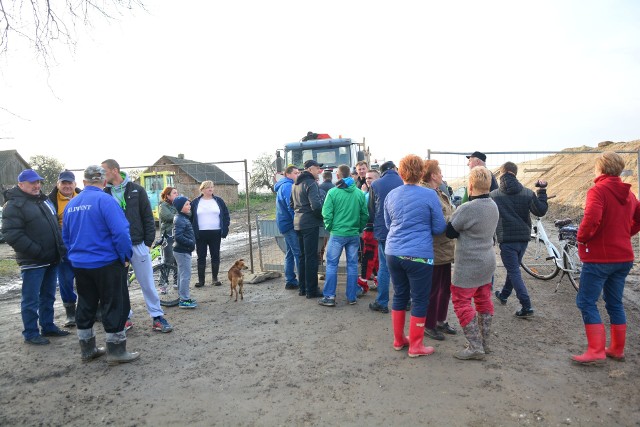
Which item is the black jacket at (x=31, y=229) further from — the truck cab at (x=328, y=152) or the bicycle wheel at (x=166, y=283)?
the truck cab at (x=328, y=152)

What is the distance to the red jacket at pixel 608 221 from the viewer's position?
3.93 metres

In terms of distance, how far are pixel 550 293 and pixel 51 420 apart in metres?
6.57

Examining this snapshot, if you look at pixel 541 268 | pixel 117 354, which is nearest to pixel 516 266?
pixel 541 268

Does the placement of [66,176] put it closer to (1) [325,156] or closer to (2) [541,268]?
(1) [325,156]

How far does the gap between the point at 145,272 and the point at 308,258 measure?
236cm

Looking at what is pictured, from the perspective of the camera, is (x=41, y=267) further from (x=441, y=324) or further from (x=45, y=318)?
(x=441, y=324)

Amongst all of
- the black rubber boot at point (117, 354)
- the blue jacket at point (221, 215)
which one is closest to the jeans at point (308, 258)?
the blue jacket at point (221, 215)

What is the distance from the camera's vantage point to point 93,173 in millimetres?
4301

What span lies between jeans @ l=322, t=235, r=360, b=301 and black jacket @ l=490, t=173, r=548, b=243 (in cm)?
195

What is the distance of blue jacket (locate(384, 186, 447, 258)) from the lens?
411cm

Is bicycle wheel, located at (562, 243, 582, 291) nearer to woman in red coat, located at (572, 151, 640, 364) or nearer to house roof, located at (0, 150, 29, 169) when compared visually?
woman in red coat, located at (572, 151, 640, 364)

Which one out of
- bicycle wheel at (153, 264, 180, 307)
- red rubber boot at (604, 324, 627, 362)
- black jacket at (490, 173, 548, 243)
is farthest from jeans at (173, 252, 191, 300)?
red rubber boot at (604, 324, 627, 362)

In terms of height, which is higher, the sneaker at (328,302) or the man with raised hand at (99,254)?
the man with raised hand at (99,254)

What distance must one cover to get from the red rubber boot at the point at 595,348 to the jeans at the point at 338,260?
2892 mm
